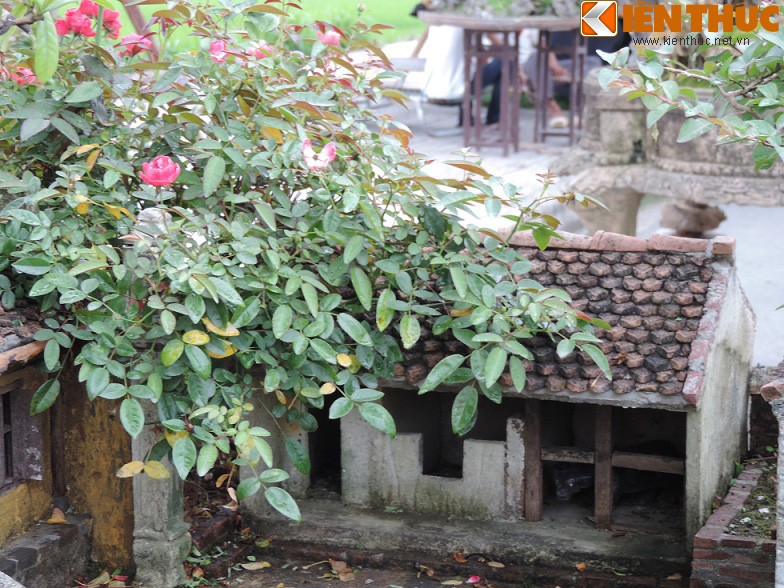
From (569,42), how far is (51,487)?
13.0 m

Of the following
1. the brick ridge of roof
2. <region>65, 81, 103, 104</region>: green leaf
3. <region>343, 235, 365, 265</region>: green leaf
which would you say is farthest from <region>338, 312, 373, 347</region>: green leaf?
<region>65, 81, 103, 104</region>: green leaf

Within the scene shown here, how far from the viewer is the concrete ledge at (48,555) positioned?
697 centimetres

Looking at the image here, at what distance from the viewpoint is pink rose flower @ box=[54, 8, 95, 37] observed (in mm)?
6562

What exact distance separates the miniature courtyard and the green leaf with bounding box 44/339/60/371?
0.07 feet

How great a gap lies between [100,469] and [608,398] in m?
3.39

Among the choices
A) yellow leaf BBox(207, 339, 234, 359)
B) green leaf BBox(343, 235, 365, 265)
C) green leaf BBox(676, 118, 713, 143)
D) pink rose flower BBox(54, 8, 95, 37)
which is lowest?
yellow leaf BBox(207, 339, 234, 359)

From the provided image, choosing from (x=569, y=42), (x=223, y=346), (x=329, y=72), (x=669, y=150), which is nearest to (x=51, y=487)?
(x=223, y=346)

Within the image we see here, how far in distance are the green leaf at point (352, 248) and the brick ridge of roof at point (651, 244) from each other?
1.55 metres

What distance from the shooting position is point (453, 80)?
1758 centimetres

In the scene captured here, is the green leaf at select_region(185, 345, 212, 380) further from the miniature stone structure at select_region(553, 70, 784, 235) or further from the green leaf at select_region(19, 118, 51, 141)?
the miniature stone structure at select_region(553, 70, 784, 235)

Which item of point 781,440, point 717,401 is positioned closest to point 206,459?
point 781,440

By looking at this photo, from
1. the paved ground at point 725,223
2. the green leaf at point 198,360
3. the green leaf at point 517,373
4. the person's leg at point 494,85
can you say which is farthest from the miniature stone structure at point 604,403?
the person's leg at point 494,85

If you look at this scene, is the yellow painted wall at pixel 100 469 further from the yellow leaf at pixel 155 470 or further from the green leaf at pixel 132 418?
the green leaf at pixel 132 418

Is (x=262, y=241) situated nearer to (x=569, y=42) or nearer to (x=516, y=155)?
(x=516, y=155)
